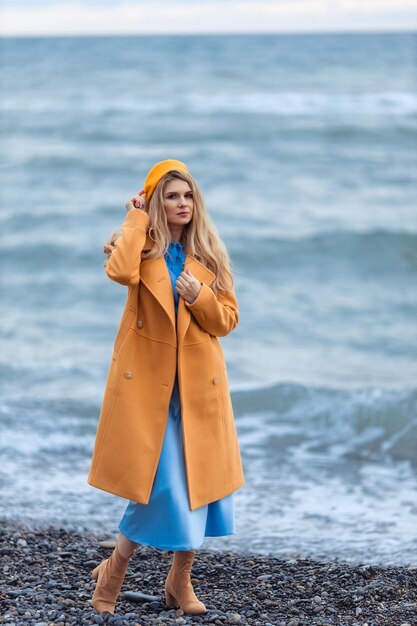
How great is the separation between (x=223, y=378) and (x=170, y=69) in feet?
115

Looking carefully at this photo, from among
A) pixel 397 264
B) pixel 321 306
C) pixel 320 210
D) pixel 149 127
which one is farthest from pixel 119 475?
pixel 149 127

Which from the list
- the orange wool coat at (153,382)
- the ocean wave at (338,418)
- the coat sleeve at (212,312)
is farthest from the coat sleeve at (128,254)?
the ocean wave at (338,418)

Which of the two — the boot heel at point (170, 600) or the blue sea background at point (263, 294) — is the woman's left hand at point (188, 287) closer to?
the boot heel at point (170, 600)

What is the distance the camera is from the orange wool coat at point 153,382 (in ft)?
11.7

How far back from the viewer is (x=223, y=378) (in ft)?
12.3

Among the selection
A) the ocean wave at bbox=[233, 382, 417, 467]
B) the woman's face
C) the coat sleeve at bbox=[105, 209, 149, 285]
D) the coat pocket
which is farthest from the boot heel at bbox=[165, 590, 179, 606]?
the ocean wave at bbox=[233, 382, 417, 467]

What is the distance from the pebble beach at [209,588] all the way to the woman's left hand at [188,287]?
4.04ft

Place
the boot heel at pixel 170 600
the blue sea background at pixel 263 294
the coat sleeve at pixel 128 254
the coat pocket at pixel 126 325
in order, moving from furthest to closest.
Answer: the blue sea background at pixel 263 294, the boot heel at pixel 170 600, the coat pocket at pixel 126 325, the coat sleeve at pixel 128 254

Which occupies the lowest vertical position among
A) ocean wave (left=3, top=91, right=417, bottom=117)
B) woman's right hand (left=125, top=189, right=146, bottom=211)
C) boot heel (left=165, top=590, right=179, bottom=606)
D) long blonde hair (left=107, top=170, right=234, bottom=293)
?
boot heel (left=165, top=590, right=179, bottom=606)

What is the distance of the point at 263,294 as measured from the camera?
11.5 metres

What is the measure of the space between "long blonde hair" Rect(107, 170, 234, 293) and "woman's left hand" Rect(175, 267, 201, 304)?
0.14 metres

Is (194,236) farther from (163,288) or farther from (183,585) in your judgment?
(183,585)

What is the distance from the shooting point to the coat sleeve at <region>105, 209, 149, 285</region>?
3527mm

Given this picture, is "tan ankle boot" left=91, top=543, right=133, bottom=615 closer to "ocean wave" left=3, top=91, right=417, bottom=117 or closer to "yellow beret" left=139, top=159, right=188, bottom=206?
"yellow beret" left=139, top=159, right=188, bottom=206
